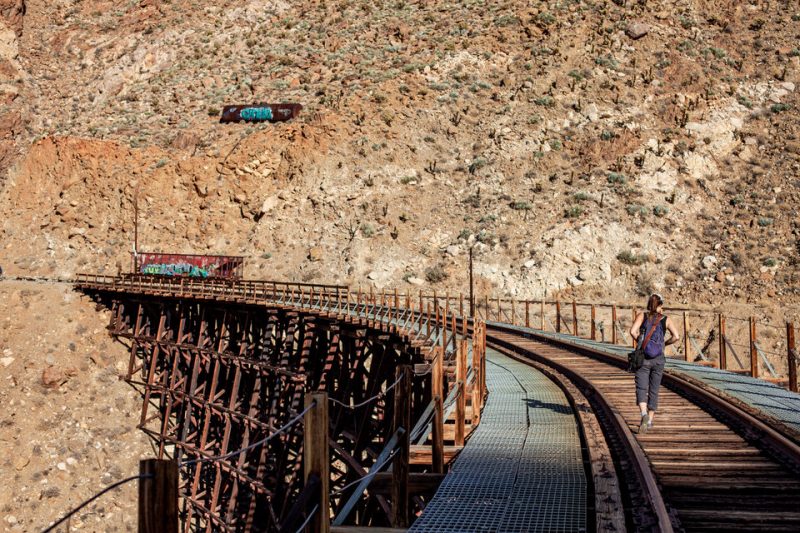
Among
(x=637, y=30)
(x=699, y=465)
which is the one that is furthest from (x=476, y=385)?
(x=637, y=30)

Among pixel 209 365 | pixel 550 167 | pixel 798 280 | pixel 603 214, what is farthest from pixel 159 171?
pixel 798 280

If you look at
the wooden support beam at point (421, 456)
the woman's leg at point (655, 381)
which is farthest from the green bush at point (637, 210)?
the wooden support beam at point (421, 456)

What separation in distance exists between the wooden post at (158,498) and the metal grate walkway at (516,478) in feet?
7.56

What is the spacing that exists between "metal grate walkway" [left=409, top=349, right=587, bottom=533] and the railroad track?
419 millimetres

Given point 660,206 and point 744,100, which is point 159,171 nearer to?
point 660,206

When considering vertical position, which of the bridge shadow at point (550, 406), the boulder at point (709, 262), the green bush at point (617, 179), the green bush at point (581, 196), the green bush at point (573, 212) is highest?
the green bush at point (617, 179)

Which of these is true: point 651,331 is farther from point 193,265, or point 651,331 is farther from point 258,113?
point 258,113

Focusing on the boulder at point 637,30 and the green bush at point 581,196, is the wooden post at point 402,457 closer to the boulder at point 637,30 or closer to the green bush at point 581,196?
the green bush at point 581,196

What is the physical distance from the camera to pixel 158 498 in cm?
375

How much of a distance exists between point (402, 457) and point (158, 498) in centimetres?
317

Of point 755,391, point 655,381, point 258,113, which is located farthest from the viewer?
point 258,113

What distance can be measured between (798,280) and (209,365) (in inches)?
1143

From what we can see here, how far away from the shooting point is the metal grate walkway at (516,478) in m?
5.50

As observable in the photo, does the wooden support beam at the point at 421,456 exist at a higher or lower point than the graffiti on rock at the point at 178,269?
lower
